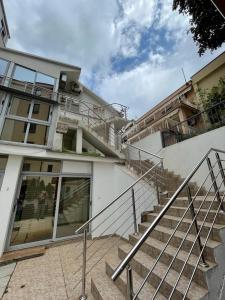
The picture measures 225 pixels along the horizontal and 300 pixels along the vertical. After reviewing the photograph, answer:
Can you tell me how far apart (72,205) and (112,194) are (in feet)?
5.50

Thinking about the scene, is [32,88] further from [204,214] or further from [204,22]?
[204,22]

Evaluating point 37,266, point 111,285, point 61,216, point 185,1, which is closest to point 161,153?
point 61,216

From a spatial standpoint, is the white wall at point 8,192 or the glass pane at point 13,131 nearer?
the white wall at point 8,192

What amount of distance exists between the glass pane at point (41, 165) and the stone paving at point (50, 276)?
103 inches

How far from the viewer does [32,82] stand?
665cm

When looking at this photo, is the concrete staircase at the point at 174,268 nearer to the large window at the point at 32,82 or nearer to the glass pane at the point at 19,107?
the glass pane at the point at 19,107

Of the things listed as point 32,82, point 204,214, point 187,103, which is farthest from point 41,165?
point 187,103

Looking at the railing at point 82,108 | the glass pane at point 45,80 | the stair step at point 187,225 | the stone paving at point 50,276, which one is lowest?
the stone paving at point 50,276

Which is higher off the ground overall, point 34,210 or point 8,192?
point 8,192

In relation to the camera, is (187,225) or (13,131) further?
(13,131)

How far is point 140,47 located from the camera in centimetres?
895

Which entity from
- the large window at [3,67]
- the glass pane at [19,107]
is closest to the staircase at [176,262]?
the glass pane at [19,107]

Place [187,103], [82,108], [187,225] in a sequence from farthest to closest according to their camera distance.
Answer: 1. [187,103]
2. [82,108]
3. [187,225]

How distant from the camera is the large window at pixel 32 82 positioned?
6270 mm
